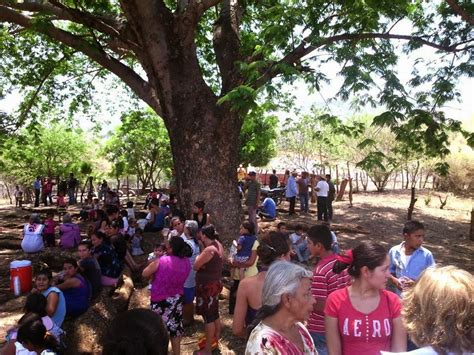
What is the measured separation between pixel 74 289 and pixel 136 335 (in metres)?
3.69

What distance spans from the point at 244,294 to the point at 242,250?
2.32m

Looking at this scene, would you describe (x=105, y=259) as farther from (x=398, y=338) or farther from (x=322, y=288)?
(x=398, y=338)

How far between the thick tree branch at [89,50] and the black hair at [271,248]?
6639 millimetres

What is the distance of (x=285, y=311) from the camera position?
87.4 inches

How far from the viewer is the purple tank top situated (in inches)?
184

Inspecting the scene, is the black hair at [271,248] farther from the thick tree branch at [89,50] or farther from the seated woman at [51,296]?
the thick tree branch at [89,50]

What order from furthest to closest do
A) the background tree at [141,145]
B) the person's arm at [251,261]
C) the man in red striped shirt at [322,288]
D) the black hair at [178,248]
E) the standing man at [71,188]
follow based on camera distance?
1. the background tree at [141,145]
2. the standing man at [71,188]
3. the person's arm at [251,261]
4. the black hair at [178,248]
5. the man in red striped shirt at [322,288]

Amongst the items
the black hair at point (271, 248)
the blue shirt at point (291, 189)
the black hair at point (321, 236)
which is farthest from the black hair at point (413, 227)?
the blue shirt at point (291, 189)

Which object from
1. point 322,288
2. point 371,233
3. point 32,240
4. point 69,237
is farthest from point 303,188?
point 322,288

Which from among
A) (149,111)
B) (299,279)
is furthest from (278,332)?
(149,111)

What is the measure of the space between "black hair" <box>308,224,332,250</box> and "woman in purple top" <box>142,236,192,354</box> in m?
1.70

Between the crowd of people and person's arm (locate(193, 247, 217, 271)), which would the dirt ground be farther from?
person's arm (locate(193, 247, 217, 271))

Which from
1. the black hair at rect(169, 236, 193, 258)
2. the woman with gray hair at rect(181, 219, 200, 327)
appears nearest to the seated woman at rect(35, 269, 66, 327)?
the black hair at rect(169, 236, 193, 258)

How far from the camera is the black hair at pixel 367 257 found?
2802 millimetres
